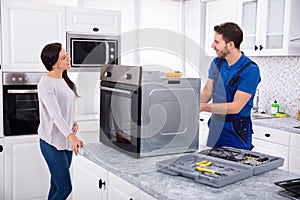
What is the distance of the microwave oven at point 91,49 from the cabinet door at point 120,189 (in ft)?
6.13

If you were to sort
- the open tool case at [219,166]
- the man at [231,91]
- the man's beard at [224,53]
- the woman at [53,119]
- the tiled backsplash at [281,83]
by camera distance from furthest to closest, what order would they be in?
the tiled backsplash at [281,83], the woman at [53,119], the man's beard at [224,53], the man at [231,91], the open tool case at [219,166]

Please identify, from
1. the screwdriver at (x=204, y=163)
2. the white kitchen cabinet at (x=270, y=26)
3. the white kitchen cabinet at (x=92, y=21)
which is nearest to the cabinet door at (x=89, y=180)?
the screwdriver at (x=204, y=163)

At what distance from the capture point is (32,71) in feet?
10.9

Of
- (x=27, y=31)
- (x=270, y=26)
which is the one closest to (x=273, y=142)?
(x=270, y=26)

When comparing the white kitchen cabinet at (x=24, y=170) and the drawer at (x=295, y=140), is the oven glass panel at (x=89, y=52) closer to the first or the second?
the white kitchen cabinet at (x=24, y=170)

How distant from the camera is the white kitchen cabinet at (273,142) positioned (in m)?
3.31

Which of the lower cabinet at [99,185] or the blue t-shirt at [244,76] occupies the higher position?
the blue t-shirt at [244,76]

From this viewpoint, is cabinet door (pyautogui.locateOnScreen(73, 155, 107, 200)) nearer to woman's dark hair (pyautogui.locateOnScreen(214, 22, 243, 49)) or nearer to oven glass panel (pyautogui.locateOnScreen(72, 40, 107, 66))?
woman's dark hair (pyautogui.locateOnScreen(214, 22, 243, 49))

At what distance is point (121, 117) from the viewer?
2.04m

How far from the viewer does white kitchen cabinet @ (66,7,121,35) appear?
3.45m

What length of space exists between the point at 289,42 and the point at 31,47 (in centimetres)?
238

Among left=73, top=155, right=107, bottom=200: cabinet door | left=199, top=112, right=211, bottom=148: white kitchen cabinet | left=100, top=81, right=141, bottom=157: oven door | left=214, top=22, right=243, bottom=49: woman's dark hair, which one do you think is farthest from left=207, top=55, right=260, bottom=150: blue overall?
left=199, top=112, right=211, bottom=148: white kitchen cabinet

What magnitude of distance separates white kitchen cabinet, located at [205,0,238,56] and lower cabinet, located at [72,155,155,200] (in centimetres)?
276

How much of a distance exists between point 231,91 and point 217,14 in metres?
2.37
